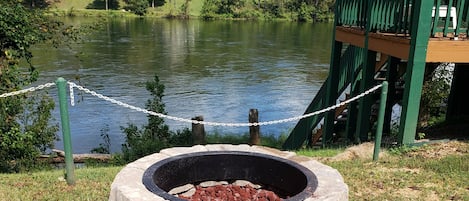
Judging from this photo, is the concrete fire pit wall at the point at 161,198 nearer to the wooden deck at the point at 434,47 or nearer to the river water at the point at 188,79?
the wooden deck at the point at 434,47

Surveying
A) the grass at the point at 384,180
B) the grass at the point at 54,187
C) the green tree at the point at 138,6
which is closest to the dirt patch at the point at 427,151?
the grass at the point at 384,180

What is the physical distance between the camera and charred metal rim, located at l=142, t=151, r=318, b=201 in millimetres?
4422

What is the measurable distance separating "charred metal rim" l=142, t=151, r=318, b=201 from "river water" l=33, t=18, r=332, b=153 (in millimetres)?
5811

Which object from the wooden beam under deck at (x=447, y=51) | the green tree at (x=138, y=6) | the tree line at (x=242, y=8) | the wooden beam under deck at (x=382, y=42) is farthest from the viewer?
the tree line at (x=242, y=8)

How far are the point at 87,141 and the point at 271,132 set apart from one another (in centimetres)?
572

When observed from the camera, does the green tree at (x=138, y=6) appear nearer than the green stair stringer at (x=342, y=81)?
No

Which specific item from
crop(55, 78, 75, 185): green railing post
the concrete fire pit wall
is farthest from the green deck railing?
crop(55, 78, 75, 185): green railing post

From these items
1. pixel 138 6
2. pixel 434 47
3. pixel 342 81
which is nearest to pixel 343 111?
pixel 342 81

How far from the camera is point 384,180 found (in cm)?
534

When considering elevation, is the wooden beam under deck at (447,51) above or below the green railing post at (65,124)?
above

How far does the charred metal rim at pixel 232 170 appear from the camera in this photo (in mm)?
4422

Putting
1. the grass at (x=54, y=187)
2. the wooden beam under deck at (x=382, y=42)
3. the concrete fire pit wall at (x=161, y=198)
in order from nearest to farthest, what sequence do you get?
the concrete fire pit wall at (x=161, y=198) → the grass at (x=54, y=187) → the wooden beam under deck at (x=382, y=42)

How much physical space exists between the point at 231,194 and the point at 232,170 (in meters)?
0.29

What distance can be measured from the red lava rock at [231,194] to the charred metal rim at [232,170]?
0.33ft
